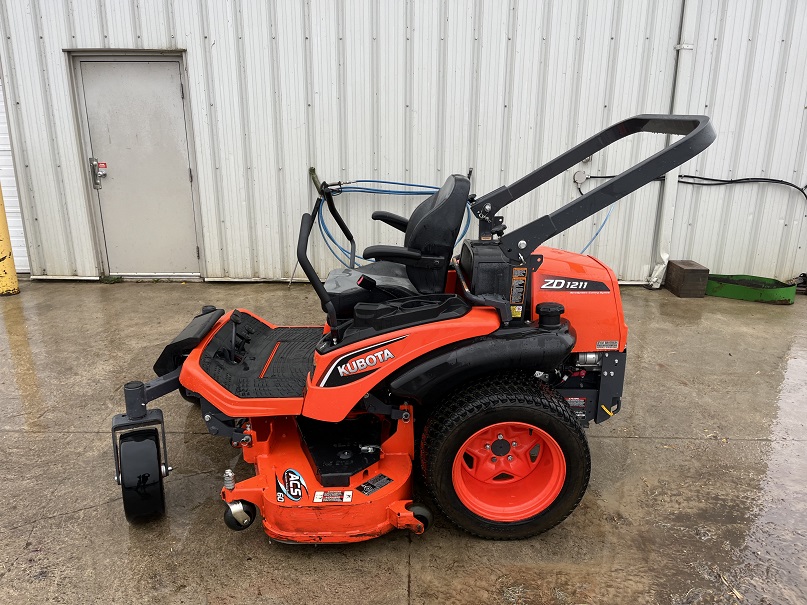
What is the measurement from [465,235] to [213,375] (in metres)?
4.11

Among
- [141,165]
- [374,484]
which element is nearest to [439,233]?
[374,484]

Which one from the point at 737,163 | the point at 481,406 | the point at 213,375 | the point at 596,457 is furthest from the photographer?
the point at 737,163

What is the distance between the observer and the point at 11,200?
6.78m

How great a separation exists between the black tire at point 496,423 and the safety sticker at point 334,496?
33 centimetres

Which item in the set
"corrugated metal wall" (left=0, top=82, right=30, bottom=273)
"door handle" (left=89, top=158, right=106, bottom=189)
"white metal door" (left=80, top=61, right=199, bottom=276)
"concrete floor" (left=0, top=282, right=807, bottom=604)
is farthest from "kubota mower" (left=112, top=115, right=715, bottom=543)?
"corrugated metal wall" (left=0, top=82, right=30, bottom=273)

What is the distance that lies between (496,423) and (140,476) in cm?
156

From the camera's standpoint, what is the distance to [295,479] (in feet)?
8.51

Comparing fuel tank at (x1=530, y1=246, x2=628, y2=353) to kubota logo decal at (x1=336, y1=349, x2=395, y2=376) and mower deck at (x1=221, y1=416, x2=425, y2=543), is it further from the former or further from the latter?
mower deck at (x1=221, y1=416, x2=425, y2=543)

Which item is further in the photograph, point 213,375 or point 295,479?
point 213,375

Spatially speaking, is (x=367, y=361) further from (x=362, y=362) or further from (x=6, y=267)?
(x=6, y=267)

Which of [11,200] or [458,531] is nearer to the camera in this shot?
[458,531]

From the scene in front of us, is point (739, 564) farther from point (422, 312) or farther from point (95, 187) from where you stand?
point (95, 187)

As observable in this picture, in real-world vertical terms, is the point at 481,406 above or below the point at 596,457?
above

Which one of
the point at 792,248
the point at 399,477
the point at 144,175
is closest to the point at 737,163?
the point at 792,248
